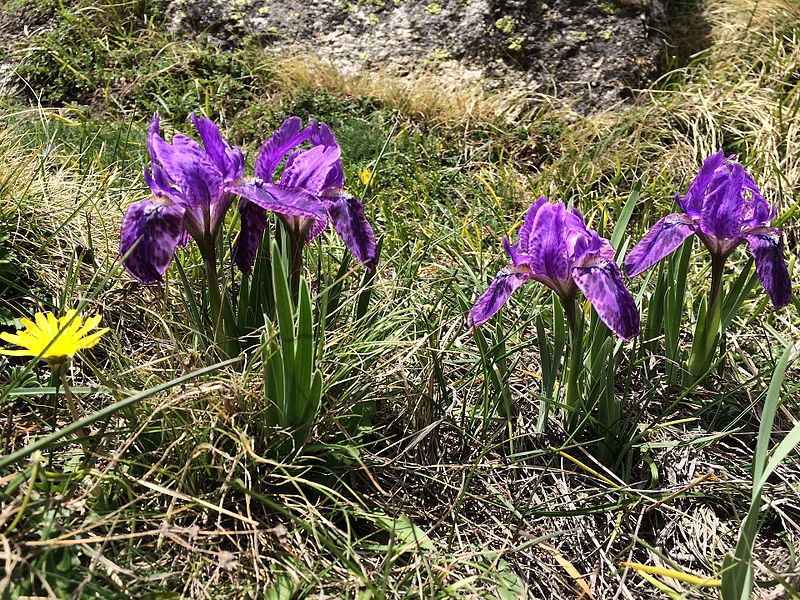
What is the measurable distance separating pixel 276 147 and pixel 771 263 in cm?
124

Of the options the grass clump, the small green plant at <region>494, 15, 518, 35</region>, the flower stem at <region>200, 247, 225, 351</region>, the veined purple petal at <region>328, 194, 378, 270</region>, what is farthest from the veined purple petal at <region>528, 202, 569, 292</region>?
the small green plant at <region>494, 15, 518, 35</region>

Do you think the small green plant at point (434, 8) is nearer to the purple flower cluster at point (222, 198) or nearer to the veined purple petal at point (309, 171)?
the purple flower cluster at point (222, 198)

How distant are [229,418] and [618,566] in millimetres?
904

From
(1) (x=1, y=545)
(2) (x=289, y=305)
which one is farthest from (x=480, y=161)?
(1) (x=1, y=545)

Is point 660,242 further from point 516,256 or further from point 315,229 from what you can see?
point 315,229

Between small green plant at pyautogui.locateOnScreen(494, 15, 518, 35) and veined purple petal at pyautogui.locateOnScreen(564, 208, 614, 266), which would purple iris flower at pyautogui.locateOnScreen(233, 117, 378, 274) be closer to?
veined purple petal at pyautogui.locateOnScreen(564, 208, 614, 266)

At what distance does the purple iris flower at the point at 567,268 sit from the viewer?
1508 millimetres

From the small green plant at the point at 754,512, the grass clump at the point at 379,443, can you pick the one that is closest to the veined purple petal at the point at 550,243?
the grass clump at the point at 379,443

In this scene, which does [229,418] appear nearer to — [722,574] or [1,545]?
[1,545]

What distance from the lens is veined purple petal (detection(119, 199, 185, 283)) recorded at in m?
1.42

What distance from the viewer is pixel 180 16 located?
4.06 meters

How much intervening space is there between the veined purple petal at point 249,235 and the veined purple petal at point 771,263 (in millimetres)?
1211

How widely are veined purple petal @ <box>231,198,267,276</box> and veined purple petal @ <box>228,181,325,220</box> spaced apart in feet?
0.34

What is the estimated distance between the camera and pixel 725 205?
5.74 feet
